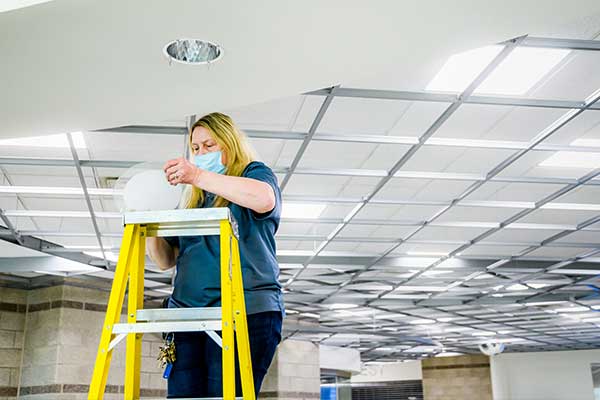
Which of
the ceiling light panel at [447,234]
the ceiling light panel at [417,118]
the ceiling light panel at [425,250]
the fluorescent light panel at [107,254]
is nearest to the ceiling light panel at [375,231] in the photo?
the ceiling light panel at [447,234]

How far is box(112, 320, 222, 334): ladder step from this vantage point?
5.73 feet

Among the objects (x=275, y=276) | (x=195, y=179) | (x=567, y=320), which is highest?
(x=567, y=320)

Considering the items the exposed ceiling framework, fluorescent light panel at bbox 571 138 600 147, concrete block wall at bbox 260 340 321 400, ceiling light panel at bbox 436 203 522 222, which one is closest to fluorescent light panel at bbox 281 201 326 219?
the exposed ceiling framework

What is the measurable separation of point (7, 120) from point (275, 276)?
3.69 metres

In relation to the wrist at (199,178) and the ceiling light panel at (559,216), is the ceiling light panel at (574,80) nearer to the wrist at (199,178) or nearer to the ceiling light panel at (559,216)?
the ceiling light panel at (559,216)

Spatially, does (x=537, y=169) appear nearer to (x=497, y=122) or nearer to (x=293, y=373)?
(x=497, y=122)

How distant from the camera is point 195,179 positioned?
1873mm

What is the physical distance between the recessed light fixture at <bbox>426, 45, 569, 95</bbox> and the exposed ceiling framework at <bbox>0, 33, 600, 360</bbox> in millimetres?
89

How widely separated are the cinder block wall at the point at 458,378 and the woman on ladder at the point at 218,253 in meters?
24.5

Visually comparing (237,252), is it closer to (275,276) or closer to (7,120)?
(275,276)

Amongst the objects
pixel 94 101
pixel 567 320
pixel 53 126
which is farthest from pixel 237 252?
pixel 567 320

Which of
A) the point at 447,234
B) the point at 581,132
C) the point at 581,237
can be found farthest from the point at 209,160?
the point at 581,237

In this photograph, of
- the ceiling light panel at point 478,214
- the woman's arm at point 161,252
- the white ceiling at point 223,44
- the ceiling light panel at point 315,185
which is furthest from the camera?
the ceiling light panel at point 478,214

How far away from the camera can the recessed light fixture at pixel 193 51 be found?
3.93 m
